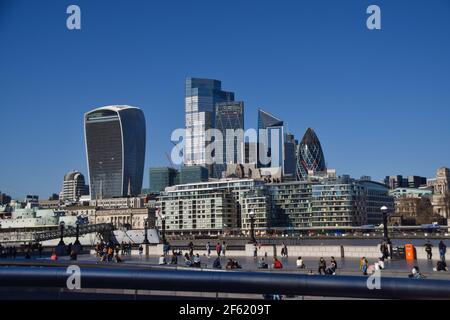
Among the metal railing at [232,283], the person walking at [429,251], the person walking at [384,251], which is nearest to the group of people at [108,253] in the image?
the person walking at [384,251]

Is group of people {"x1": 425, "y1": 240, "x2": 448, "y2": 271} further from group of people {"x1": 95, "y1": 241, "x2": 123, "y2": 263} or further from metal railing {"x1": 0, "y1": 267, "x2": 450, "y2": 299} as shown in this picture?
group of people {"x1": 95, "y1": 241, "x2": 123, "y2": 263}

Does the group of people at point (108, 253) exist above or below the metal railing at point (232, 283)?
below

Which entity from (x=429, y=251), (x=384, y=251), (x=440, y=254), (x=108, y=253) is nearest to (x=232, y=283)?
(x=440, y=254)

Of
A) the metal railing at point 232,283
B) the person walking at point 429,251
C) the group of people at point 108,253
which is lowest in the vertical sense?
the group of people at point 108,253

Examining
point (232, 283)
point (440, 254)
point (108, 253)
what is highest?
point (232, 283)

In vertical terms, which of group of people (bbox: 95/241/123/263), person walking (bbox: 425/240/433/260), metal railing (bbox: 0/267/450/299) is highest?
metal railing (bbox: 0/267/450/299)

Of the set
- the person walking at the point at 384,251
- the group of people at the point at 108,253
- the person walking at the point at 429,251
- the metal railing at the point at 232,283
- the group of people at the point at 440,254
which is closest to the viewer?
the metal railing at the point at 232,283

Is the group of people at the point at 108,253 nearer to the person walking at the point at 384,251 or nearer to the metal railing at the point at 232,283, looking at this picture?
the person walking at the point at 384,251

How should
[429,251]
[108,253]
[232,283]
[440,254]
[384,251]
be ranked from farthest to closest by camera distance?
1. [108,253]
2. [384,251]
3. [429,251]
4. [440,254]
5. [232,283]

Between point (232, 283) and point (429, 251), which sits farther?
point (429, 251)

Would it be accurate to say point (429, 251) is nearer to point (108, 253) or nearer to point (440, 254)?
point (440, 254)

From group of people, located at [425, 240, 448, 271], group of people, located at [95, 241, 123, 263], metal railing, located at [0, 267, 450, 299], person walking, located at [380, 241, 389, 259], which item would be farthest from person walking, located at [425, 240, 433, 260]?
metal railing, located at [0, 267, 450, 299]
